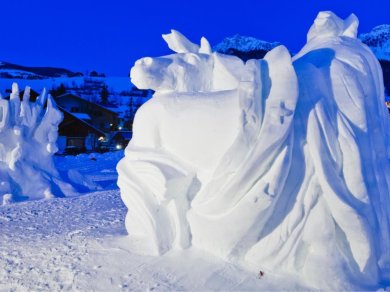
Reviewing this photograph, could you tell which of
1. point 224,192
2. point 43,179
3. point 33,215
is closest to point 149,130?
point 224,192

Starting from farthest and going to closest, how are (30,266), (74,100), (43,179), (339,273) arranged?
(74,100), (43,179), (30,266), (339,273)

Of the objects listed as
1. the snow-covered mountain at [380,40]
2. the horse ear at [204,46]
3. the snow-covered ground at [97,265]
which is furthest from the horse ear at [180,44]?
the snow-covered mountain at [380,40]

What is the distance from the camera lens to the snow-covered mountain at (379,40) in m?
28.4

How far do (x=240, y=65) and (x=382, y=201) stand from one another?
1829mm

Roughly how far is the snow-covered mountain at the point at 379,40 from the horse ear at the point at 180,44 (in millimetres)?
25299

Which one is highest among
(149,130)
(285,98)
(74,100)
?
(285,98)

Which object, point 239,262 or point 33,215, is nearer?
point 239,262

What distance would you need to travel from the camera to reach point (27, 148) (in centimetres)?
828

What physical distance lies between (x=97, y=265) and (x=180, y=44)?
2.38 metres

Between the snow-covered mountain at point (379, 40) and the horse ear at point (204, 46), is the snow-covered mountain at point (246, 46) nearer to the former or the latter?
the horse ear at point (204, 46)

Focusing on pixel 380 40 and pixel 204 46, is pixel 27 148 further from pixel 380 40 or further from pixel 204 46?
pixel 380 40

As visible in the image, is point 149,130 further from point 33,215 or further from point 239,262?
point 33,215

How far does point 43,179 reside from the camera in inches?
315

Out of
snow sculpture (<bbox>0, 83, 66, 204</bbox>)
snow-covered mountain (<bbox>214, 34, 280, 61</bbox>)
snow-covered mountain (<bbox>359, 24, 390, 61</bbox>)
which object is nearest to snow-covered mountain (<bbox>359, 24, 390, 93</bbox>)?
snow-covered mountain (<bbox>359, 24, 390, 61</bbox>)
